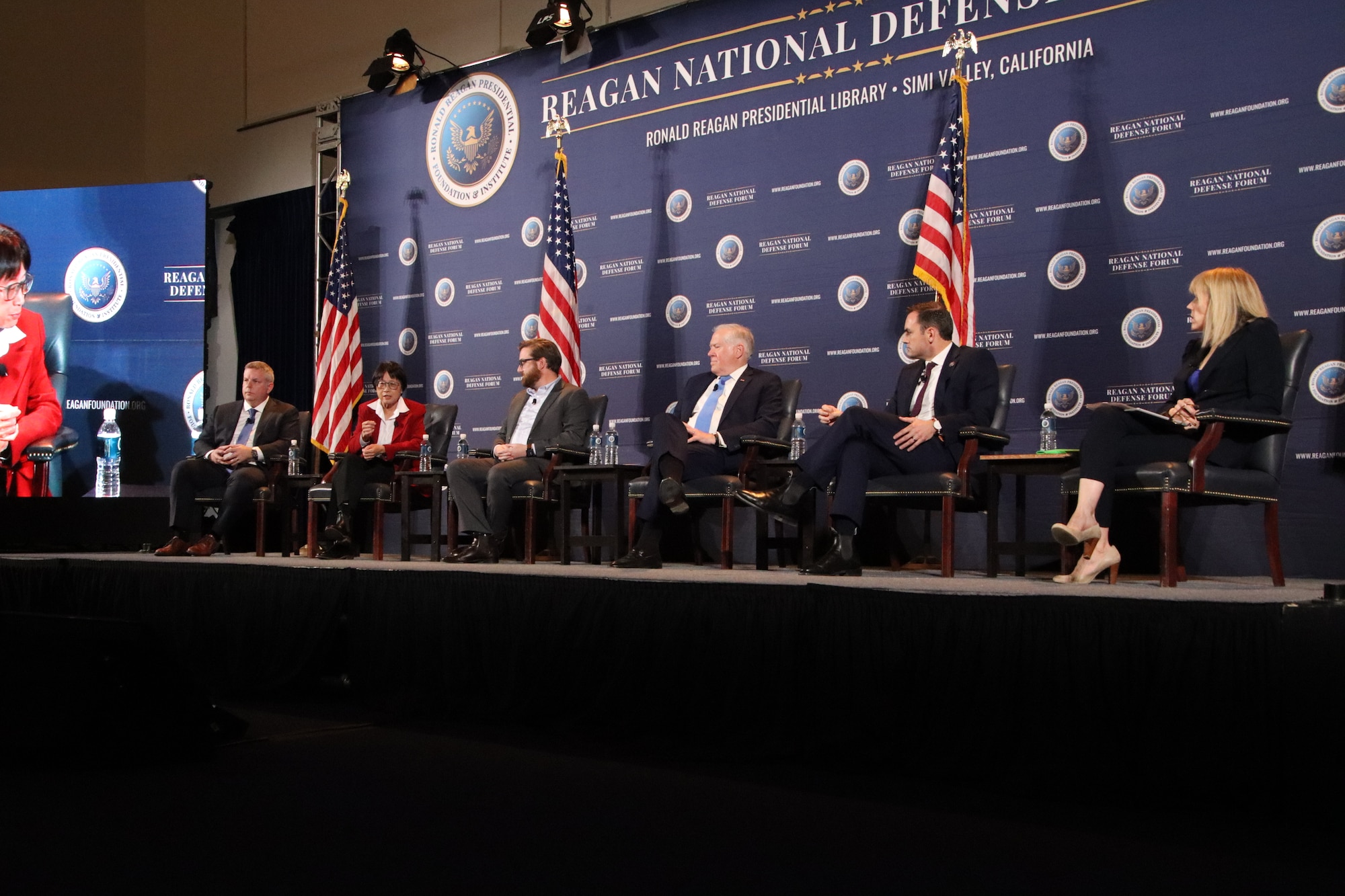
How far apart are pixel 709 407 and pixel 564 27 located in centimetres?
260

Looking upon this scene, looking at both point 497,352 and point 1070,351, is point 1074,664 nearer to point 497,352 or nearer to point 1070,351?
point 1070,351

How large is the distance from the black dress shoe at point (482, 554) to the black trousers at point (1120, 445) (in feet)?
7.85

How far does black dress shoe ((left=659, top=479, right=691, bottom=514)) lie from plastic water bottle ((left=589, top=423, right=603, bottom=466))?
828 mm

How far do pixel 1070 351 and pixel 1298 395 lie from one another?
0.84 metres

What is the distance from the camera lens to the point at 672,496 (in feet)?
13.5

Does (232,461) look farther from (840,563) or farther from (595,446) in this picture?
(840,563)

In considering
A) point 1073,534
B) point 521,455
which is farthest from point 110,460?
point 1073,534

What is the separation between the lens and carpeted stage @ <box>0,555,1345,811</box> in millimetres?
2205

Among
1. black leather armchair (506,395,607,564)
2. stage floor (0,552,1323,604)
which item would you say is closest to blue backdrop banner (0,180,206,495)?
stage floor (0,552,1323,604)

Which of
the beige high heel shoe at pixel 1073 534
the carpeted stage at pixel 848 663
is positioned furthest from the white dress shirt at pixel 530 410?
the beige high heel shoe at pixel 1073 534

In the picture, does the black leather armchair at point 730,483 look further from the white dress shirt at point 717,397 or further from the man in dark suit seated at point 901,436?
the white dress shirt at point 717,397

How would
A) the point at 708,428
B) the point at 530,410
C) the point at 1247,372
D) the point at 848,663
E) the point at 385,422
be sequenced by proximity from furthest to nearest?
the point at 385,422 → the point at 530,410 → the point at 708,428 → the point at 1247,372 → the point at 848,663

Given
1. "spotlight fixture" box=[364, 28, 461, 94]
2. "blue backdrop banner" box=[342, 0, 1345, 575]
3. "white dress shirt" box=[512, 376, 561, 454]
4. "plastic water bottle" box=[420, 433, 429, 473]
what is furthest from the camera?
"spotlight fixture" box=[364, 28, 461, 94]

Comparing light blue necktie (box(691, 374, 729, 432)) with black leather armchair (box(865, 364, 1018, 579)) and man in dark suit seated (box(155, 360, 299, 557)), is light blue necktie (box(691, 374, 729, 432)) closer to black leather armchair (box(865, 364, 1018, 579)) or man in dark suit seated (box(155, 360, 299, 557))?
black leather armchair (box(865, 364, 1018, 579))
